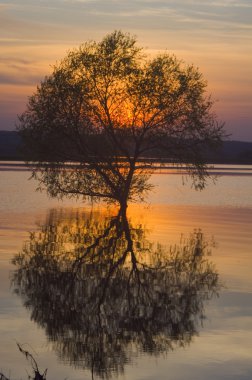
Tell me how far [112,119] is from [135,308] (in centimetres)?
2992

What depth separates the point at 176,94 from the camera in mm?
46875

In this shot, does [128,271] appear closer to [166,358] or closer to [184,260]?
[184,260]

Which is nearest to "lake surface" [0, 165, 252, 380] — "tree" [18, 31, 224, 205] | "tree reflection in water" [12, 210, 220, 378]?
"tree reflection in water" [12, 210, 220, 378]

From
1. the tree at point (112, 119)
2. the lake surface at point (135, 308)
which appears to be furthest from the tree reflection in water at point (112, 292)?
the tree at point (112, 119)

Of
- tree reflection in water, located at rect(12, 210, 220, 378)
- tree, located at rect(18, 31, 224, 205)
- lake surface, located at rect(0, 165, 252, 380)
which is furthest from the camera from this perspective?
tree, located at rect(18, 31, 224, 205)

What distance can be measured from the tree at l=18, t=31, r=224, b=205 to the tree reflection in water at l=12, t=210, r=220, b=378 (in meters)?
13.6

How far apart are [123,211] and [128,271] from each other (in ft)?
79.0

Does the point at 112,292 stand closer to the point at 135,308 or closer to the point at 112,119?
the point at 135,308

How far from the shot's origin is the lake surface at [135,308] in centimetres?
1399

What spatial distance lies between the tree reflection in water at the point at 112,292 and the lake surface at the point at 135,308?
0.02 m

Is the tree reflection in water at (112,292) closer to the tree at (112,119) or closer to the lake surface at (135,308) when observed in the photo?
the lake surface at (135,308)

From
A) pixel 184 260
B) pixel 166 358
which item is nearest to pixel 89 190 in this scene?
pixel 184 260

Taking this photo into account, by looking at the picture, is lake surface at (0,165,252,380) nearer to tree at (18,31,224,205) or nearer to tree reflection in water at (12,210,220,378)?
tree reflection in water at (12,210,220,378)

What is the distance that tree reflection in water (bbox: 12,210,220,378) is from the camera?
1530 centimetres
